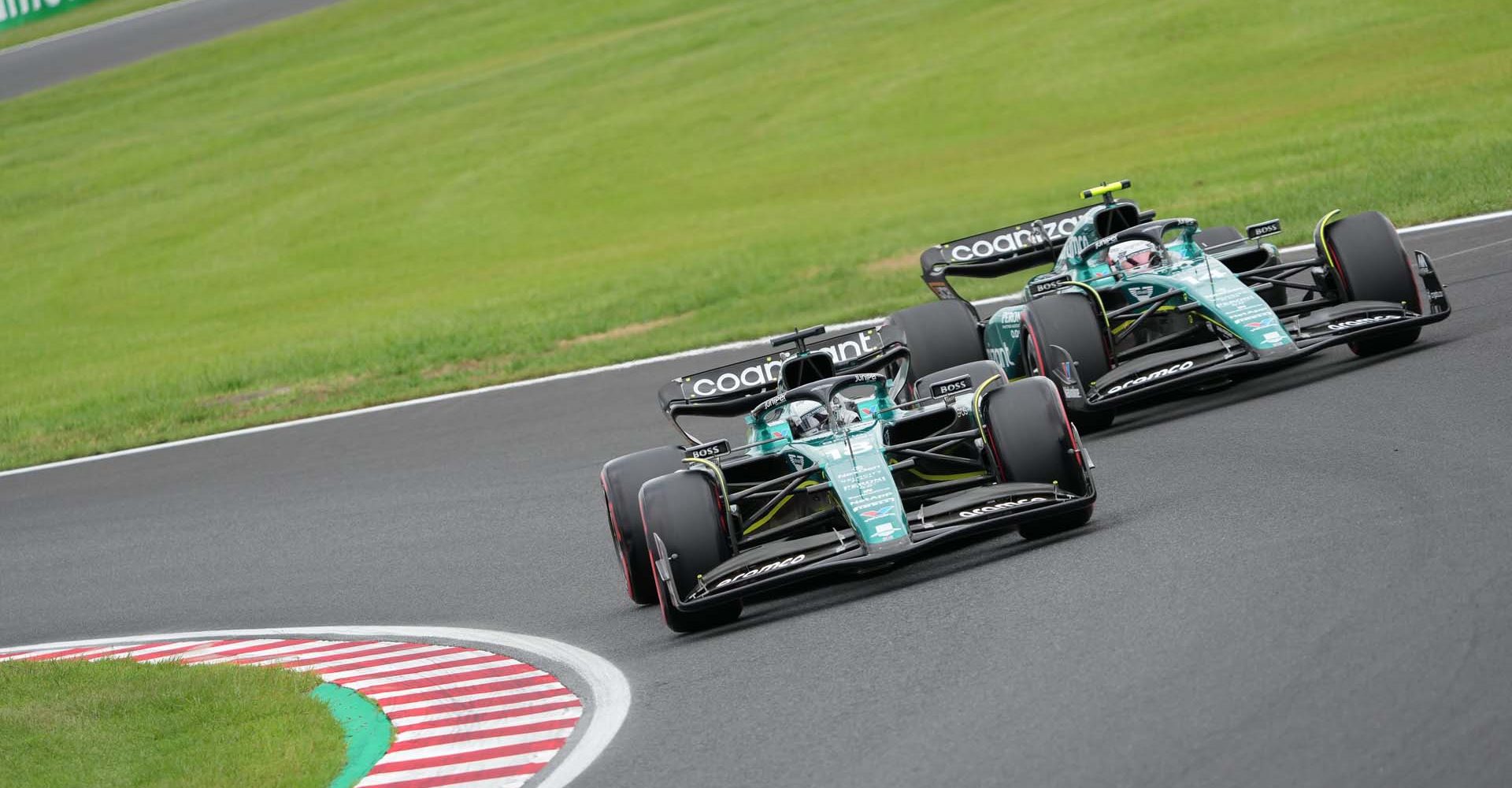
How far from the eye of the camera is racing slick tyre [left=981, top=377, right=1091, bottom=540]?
910 cm

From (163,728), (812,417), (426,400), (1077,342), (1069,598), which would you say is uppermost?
(812,417)

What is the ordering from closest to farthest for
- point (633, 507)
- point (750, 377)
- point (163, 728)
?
point (163, 728)
point (633, 507)
point (750, 377)

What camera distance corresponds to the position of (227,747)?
788 cm

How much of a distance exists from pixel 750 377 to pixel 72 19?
5028 centimetres

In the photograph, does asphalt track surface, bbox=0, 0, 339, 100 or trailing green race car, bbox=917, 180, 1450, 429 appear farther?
asphalt track surface, bbox=0, 0, 339, 100

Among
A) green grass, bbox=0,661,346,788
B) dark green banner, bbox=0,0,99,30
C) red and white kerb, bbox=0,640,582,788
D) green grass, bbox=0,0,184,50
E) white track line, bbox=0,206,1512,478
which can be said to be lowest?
white track line, bbox=0,206,1512,478

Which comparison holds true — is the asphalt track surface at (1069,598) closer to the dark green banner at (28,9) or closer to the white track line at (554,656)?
the white track line at (554,656)

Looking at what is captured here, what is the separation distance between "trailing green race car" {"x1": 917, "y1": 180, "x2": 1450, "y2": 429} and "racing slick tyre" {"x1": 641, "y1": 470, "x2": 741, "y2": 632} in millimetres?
3679

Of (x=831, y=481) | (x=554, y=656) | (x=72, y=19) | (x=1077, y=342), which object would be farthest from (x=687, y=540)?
(x=72, y=19)

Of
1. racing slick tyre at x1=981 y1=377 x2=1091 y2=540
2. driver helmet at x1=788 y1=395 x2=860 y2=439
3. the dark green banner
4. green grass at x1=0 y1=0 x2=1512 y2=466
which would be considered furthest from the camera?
the dark green banner

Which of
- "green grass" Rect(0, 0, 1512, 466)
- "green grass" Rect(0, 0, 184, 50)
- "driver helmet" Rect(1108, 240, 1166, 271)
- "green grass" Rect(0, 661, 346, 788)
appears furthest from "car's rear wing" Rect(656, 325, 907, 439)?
"green grass" Rect(0, 0, 184, 50)

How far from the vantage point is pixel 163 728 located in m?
8.42

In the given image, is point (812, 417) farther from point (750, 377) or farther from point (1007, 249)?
point (1007, 249)

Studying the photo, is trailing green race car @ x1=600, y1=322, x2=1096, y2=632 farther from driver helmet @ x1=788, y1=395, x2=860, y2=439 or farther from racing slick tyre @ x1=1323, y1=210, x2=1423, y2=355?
racing slick tyre @ x1=1323, y1=210, x2=1423, y2=355
